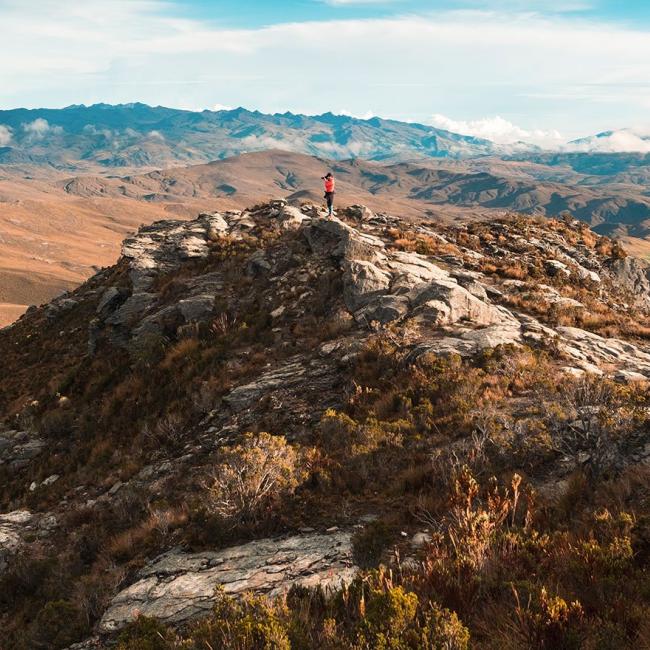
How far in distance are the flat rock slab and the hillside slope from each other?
34mm

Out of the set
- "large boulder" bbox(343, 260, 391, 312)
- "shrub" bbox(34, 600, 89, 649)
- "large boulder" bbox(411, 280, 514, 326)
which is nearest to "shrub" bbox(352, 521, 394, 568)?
"shrub" bbox(34, 600, 89, 649)

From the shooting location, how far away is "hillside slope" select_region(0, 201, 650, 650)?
4.87 meters

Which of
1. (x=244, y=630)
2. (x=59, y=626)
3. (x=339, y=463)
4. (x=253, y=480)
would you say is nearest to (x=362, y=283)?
(x=339, y=463)

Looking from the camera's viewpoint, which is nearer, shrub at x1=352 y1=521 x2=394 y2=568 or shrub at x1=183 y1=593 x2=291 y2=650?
Answer: shrub at x1=183 y1=593 x2=291 y2=650

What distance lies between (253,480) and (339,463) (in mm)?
1753

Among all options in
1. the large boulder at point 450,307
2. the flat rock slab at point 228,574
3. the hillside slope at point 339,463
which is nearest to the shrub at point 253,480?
the hillside slope at point 339,463

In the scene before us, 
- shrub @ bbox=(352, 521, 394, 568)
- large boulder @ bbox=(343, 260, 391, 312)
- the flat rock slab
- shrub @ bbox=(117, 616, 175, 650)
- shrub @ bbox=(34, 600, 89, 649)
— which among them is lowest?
shrub @ bbox=(34, 600, 89, 649)

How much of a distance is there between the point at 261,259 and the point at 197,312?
4247 millimetres

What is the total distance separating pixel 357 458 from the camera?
30.7 feet

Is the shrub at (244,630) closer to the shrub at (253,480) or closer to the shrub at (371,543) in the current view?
the shrub at (371,543)

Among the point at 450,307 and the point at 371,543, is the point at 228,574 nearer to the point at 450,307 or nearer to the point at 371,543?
the point at 371,543

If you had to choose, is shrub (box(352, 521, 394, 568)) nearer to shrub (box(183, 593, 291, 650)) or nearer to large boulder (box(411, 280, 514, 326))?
shrub (box(183, 593, 291, 650))

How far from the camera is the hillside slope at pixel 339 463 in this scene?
4871 mm

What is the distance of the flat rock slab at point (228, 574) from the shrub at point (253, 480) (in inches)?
25.4
